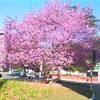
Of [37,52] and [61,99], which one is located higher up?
[37,52]

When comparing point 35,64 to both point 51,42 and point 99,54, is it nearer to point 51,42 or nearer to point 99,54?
point 51,42

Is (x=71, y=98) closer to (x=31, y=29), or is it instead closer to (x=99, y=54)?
(x=31, y=29)

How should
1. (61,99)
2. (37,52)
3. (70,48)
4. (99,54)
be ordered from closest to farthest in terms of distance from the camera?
(61,99)
(37,52)
(70,48)
(99,54)

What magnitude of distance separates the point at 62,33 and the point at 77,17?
222cm

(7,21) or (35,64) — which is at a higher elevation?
(7,21)

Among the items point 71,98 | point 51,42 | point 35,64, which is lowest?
point 71,98

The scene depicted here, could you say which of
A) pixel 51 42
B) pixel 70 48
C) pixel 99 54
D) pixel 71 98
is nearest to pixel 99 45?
pixel 99 54

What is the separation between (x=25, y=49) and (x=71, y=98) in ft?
26.4

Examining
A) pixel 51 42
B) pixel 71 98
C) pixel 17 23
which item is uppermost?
pixel 17 23

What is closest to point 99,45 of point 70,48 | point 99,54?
point 99,54

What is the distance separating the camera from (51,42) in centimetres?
2720

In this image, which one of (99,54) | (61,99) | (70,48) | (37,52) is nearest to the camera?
(61,99)

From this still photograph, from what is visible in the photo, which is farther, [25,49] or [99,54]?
[99,54]

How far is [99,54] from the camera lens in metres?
31.5
